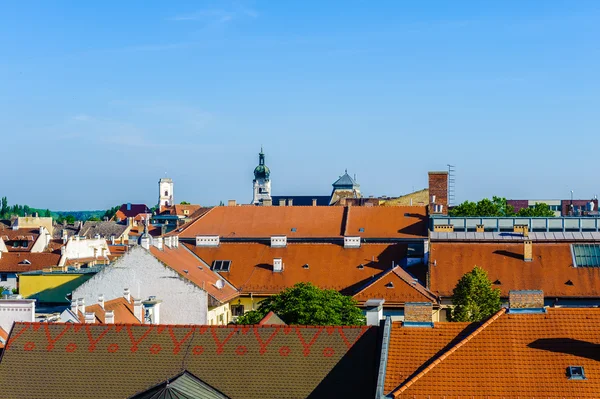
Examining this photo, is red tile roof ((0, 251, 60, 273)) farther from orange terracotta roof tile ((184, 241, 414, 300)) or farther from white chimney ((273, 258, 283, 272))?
white chimney ((273, 258, 283, 272))

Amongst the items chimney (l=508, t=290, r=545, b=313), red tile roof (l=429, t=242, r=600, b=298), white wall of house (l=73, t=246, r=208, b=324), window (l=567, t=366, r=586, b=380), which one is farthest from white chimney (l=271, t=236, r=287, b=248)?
window (l=567, t=366, r=586, b=380)

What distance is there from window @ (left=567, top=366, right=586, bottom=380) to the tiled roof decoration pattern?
20.5ft

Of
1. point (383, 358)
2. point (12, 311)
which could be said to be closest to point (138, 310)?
point (12, 311)

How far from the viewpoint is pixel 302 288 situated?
53.6 meters

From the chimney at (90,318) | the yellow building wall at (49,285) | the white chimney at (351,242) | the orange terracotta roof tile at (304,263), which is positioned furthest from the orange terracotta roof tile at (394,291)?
the chimney at (90,318)

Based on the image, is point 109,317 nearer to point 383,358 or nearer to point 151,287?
point 151,287

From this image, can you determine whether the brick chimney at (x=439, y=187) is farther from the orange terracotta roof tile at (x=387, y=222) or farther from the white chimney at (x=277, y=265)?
the white chimney at (x=277, y=265)

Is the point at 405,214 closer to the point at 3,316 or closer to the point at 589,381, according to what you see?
the point at 3,316

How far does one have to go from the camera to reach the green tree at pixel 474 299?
177ft

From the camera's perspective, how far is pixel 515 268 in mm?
64625

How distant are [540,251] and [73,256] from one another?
52.2m

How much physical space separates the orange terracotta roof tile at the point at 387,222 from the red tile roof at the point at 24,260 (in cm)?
3174

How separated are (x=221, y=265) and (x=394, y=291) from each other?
16.0m

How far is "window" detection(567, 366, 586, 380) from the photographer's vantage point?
26234 millimetres
